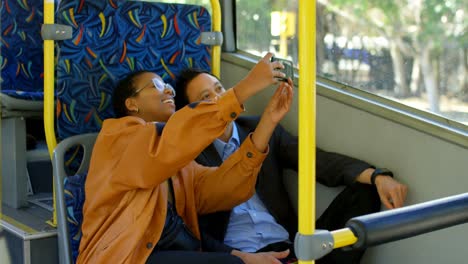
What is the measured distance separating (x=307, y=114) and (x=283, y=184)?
1430 millimetres

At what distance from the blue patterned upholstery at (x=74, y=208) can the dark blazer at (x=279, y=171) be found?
1.52 feet

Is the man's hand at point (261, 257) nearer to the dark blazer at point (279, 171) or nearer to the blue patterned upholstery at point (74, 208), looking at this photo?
the dark blazer at point (279, 171)

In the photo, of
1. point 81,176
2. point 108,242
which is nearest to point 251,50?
point 81,176

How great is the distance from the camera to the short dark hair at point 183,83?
268 centimetres

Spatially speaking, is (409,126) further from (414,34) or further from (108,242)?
(108,242)

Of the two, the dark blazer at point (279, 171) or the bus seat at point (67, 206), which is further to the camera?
the dark blazer at point (279, 171)

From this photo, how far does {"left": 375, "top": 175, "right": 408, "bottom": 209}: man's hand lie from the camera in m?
2.36

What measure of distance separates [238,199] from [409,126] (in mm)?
671

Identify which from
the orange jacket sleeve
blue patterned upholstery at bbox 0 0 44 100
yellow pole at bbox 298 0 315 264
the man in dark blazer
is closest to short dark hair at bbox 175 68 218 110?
the man in dark blazer

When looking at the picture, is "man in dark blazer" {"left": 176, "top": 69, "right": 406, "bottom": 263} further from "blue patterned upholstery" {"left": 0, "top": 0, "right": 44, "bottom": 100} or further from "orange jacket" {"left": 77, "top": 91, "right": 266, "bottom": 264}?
"blue patterned upholstery" {"left": 0, "top": 0, "right": 44, "bottom": 100}

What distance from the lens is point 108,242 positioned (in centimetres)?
216

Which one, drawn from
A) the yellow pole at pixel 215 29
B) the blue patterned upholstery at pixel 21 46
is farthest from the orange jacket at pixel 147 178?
the blue patterned upholstery at pixel 21 46

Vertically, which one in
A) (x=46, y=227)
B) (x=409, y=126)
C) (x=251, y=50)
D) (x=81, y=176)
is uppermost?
(x=251, y=50)

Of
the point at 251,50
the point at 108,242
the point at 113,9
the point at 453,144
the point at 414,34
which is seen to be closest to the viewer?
the point at 108,242
